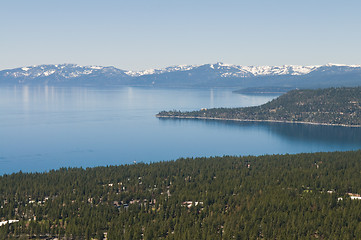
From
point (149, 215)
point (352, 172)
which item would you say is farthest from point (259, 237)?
point (352, 172)

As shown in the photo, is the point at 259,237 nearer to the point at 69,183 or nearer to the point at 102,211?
the point at 102,211

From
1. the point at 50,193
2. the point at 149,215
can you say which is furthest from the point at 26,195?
the point at 149,215

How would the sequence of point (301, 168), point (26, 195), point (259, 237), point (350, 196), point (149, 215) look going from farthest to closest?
point (301, 168) < point (26, 195) < point (350, 196) < point (149, 215) < point (259, 237)

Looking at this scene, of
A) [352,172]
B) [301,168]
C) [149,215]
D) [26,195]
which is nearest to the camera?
[149,215]

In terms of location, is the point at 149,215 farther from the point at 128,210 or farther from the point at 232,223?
the point at 232,223

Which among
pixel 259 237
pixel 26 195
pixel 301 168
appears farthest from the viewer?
pixel 301 168

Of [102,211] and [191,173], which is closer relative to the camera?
[102,211]
